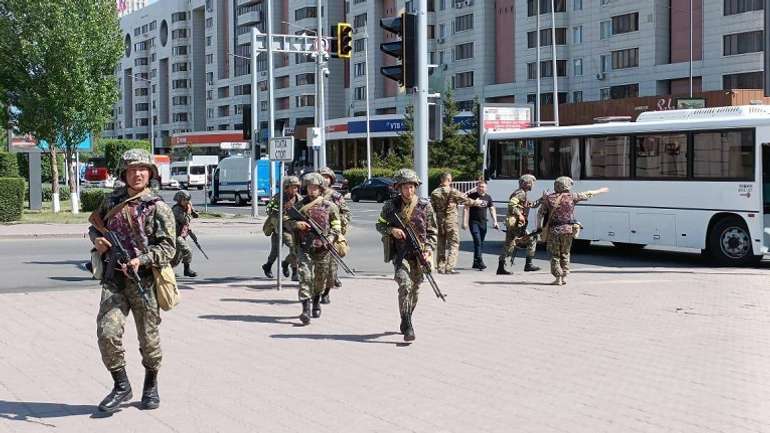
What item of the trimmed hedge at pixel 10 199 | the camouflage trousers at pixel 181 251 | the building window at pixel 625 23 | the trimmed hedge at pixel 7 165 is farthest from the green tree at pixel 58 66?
the building window at pixel 625 23

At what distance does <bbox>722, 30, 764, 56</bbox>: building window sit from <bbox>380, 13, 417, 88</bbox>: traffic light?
4256 centimetres

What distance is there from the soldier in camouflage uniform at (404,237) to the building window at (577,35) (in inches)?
2264

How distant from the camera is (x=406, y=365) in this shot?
27.5ft

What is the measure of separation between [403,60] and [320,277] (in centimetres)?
494

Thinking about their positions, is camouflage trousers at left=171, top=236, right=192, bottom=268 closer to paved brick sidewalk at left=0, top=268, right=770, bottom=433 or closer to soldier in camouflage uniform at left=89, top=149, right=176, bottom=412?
paved brick sidewalk at left=0, top=268, right=770, bottom=433

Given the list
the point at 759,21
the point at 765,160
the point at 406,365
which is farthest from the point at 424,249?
the point at 759,21

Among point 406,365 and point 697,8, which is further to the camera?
point 697,8

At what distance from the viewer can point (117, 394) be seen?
6.67 meters

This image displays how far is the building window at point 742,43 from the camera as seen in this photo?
52.2 m

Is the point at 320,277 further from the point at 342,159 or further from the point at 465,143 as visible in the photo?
the point at 342,159

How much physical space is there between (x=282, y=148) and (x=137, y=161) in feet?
28.2

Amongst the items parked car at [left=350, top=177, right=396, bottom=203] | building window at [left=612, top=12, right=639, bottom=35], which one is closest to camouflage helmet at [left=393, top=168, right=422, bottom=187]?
parked car at [left=350, top=177, right=396, bottom=203]

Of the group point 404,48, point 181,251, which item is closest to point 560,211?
point 404,48

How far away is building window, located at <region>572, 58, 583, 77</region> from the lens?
212ft
